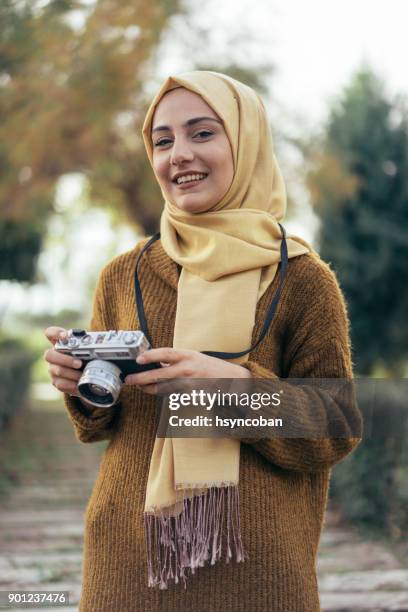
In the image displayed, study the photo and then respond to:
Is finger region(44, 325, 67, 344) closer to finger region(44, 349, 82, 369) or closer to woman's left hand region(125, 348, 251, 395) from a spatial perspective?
finger region(44, 349, 82, 369)

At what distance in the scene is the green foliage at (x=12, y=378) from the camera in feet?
30.4

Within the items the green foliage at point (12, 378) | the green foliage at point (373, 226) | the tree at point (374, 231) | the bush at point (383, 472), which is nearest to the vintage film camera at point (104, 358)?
the bush at point (383, 472)

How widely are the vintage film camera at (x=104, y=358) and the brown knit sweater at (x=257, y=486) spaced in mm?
181

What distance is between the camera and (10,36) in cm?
590

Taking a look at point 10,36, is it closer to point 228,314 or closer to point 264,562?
point 228,314

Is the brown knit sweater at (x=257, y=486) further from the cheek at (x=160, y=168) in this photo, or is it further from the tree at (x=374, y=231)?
the tree at (x=374, y=231)

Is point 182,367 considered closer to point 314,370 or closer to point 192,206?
point 314,370

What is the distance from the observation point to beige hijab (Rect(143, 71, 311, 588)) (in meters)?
1.73

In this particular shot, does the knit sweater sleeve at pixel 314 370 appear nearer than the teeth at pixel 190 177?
Yes

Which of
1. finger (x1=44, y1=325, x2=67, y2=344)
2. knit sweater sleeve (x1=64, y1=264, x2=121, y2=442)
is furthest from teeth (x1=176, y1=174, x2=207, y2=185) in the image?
knit sweater sleeve (x1=64, y1=264, x2=121, y2=442)

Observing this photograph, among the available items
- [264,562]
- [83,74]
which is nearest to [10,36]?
[83,74]

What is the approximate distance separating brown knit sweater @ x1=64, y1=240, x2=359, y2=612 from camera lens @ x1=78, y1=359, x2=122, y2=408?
7.1 inches

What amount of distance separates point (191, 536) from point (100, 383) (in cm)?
41

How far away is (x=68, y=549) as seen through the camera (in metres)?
5.28
